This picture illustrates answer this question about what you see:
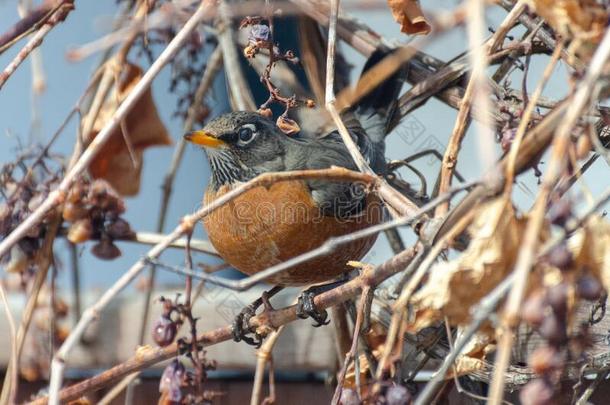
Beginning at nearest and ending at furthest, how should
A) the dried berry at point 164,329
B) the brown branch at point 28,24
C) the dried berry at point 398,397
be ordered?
the dried berry at point 398,397, the dried berry at point 164,329, the brown branch at point 28,24

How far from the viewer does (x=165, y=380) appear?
1.60 meters

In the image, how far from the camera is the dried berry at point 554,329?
103 cm

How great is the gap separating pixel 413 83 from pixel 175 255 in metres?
1.78

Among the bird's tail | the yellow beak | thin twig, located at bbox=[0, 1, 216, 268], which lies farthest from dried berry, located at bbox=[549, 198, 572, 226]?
the bird's tail

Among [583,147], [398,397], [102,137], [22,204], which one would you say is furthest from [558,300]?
[22,204]

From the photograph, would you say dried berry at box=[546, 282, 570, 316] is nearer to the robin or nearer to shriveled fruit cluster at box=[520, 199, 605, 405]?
shriveled fruit cluster at box=[520, 199, 605, 405]

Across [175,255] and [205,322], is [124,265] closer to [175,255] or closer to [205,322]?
[175,255]

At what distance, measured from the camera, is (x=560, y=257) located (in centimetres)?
106

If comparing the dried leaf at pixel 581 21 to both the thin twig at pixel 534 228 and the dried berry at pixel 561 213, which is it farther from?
A: the dried berry at pixel 561 213

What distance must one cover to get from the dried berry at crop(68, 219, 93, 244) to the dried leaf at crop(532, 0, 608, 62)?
151cm

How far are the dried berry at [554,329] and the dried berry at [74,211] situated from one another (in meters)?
1.63

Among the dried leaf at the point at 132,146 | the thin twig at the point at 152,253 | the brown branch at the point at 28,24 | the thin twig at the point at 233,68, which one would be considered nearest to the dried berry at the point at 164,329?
the thin twig at the point at 152,253

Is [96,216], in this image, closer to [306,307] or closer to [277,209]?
[277,209]

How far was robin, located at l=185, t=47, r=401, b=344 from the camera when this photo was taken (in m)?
2.54
